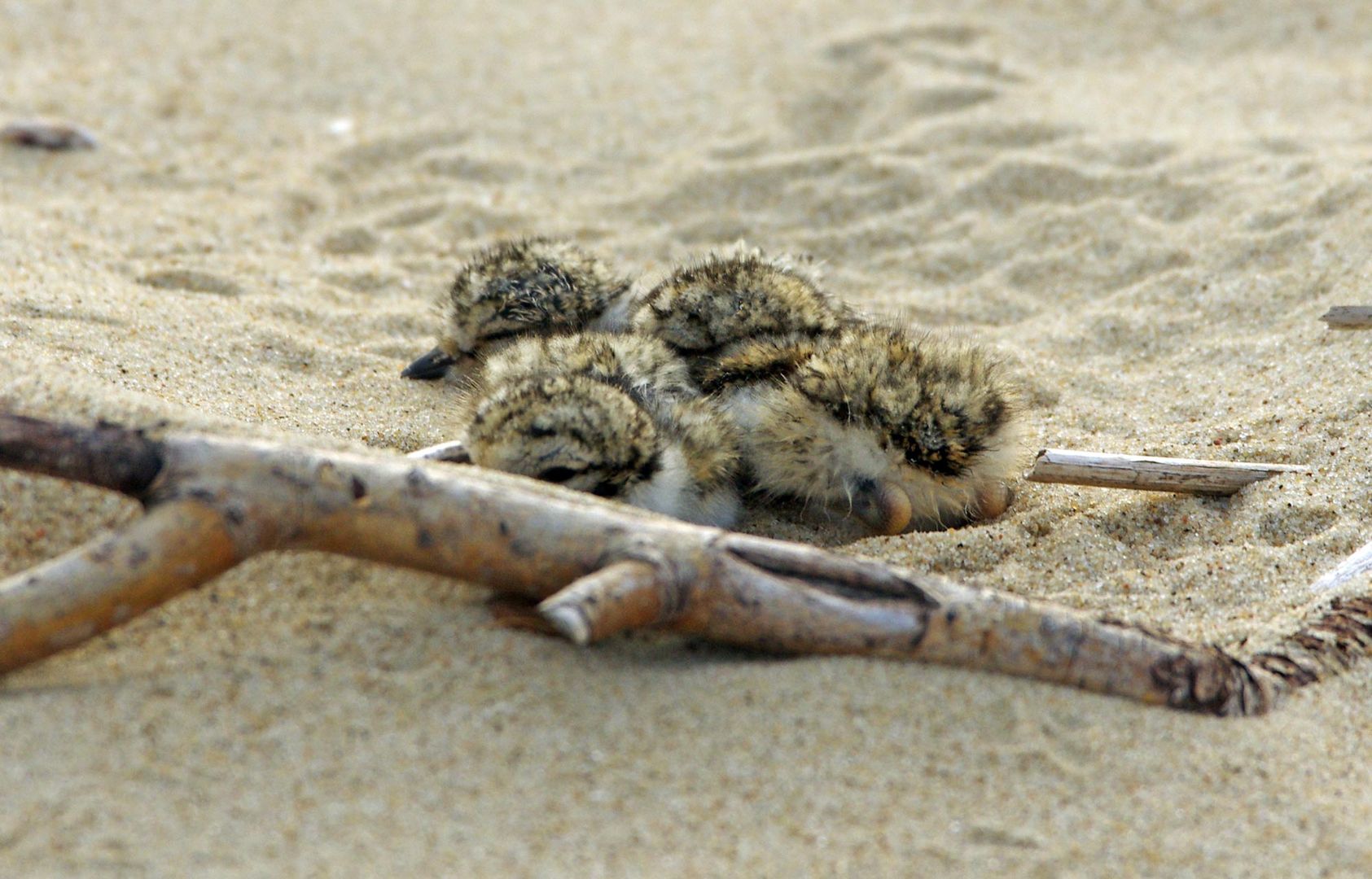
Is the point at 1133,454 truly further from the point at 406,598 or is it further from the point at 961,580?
the point at 406,598

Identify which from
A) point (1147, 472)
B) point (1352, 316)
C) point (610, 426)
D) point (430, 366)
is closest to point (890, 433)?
point (1147, 472)

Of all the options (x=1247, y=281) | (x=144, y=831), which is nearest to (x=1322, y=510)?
(x=1247, y=281)

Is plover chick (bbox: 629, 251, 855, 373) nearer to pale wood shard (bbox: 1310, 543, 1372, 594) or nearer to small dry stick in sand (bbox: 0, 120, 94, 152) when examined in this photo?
pale wood shard (bbox: 1310, 543, 1372, 594)

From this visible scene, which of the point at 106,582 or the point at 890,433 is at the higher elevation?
the point at 890,433

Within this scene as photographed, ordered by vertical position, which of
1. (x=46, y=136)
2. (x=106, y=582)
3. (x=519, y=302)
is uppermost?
(x=46, y=136)

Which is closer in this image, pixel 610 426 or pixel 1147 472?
pixel 610 426

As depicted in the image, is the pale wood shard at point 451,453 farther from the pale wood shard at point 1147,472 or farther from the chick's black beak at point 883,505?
the pale wood shard at point 1147,472

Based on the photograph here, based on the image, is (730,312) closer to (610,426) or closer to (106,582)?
(610,426)
